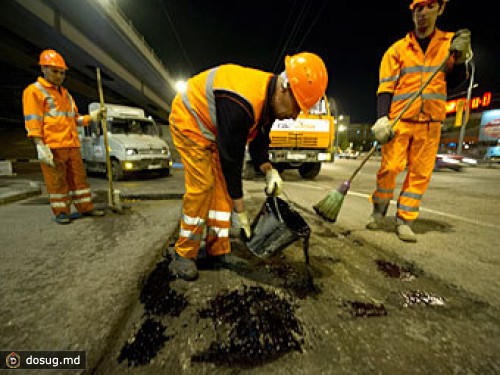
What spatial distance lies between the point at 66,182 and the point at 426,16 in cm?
405

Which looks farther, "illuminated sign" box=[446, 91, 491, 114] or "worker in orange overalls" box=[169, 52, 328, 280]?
"illuminated sign" box=[446, 91, 491, 114]

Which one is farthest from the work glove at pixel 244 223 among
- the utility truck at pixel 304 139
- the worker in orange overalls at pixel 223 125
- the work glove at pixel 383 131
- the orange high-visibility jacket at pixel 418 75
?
the utility truck at pixel 304 139

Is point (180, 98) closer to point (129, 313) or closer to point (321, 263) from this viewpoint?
point (129, 313)

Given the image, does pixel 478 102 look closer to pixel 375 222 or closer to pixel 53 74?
pixel 375 222

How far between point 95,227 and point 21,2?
810 centimetres

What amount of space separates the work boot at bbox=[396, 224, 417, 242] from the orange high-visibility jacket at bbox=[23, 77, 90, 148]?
3666 mm

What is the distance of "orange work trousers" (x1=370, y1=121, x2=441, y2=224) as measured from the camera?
219 centimetres

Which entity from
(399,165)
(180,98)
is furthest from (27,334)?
(399,165)

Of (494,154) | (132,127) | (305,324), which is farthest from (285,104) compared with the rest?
(494,154)

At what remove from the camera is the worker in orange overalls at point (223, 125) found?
1.41 metres

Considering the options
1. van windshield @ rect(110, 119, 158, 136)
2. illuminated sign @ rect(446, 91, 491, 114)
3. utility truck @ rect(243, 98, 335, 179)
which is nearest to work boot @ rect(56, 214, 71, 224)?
utility truck @ rect(243, 98, 335, 179)

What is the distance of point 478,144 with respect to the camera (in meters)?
29.0

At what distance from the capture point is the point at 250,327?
3.81 ft

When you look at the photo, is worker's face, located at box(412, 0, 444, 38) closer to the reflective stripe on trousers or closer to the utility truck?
the reflective stripe on trousers
